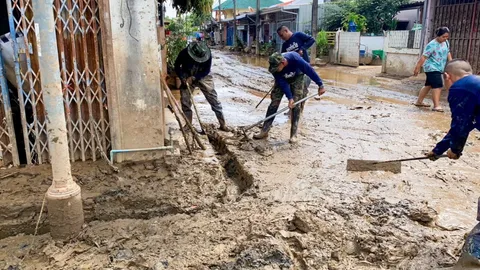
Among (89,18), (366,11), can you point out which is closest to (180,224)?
(89,18)

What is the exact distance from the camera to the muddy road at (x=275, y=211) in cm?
293

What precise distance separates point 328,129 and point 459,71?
12.2 ft

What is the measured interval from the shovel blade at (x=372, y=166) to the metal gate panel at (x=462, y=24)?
28.8 feet

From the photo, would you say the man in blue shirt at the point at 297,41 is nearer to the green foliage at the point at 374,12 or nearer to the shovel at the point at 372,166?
the shovel at the point at 372,166

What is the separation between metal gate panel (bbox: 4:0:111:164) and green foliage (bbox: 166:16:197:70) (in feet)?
21.7

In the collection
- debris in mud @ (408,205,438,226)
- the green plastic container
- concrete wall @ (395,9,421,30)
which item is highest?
concrete wall @ (395,9,421,30)

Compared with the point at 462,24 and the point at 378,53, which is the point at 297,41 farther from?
the point at 378,53

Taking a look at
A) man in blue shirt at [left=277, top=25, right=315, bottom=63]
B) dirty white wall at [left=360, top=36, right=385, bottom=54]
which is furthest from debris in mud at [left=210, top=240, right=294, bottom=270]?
dirty white wall at [left=360, top=36, right=385, bottom=54]

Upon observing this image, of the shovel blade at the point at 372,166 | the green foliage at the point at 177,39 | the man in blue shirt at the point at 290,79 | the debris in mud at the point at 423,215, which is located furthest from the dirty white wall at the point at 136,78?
the green foliage at the point at 177,39

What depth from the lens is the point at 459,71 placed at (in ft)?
8.97

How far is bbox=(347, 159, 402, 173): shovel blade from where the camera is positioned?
4.44m

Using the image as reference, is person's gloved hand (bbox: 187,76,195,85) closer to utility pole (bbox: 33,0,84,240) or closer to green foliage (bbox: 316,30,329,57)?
utility pole (bbox: 33,0,84,240)

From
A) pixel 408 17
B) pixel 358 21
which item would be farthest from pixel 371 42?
pixel 408 17

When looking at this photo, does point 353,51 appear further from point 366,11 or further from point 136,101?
point 136,101
